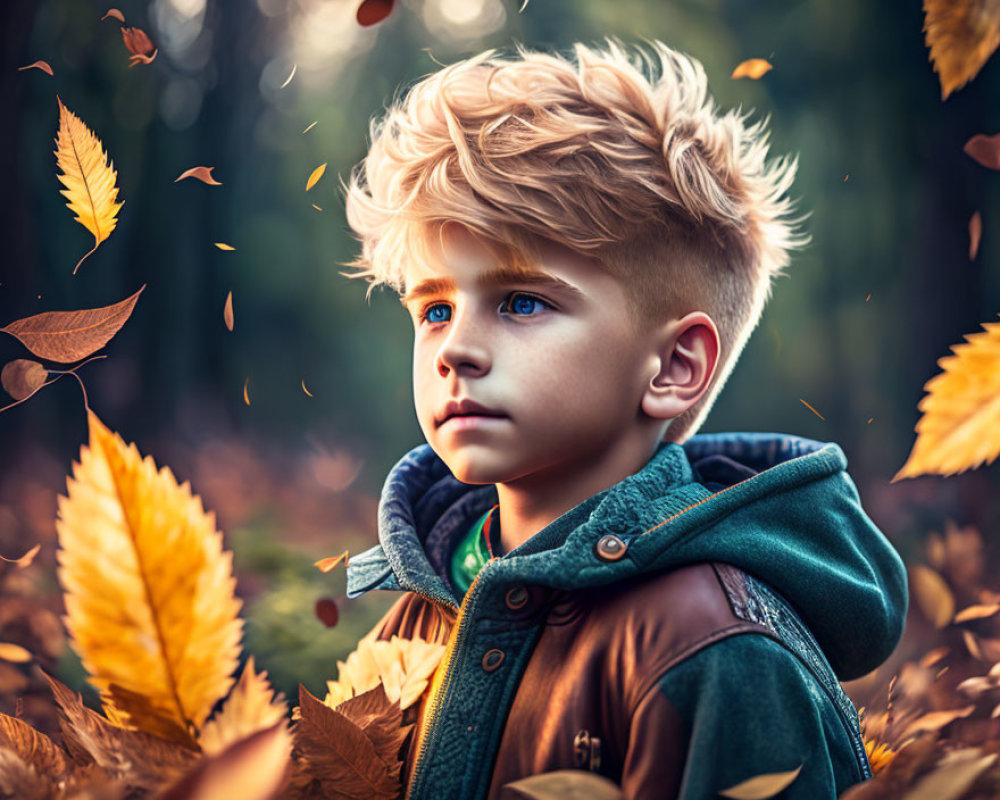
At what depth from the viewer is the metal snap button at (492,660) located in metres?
0.52

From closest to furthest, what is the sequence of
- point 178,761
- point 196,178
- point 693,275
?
1. point 178,761
2. point 693,275
3. point 196,178

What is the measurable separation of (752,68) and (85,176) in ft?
1.50

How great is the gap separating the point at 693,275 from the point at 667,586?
0.70ft

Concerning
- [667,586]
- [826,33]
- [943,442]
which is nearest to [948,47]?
[826,33]

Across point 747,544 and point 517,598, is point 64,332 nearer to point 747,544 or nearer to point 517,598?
point 517,598

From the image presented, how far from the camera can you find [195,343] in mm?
731

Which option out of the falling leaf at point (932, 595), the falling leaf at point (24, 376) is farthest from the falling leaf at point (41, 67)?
the falling leaf at point (932, 595)

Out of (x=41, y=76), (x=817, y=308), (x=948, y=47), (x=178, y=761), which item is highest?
(x=41, y=76)

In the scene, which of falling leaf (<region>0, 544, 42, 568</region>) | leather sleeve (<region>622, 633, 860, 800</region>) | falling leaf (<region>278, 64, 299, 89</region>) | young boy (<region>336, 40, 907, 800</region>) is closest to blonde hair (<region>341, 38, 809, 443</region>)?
young boy (<region>336, 40, 907, 800</region>)

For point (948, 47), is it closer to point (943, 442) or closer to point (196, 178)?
point (943, 442)

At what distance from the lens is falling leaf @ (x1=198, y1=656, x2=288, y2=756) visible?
46 cm

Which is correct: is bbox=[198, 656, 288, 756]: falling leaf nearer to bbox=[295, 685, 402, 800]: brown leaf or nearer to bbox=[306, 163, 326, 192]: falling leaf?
bbox=[295, 685, 402, 800]: brown leaf

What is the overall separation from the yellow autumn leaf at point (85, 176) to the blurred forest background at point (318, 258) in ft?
0.39

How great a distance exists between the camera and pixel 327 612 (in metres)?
0.78
